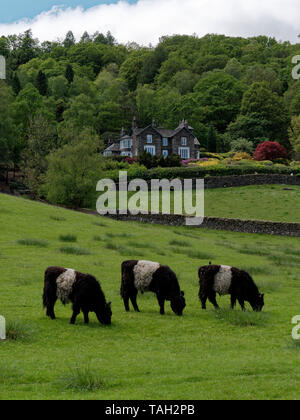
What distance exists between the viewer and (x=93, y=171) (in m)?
59.6

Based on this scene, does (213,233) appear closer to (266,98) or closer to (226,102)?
(266,98)

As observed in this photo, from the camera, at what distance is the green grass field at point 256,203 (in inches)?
2067

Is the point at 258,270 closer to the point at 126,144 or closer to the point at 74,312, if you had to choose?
the point at 74,312

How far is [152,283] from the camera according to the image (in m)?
14.2

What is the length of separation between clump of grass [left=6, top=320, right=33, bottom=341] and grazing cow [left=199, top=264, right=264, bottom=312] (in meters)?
5.79

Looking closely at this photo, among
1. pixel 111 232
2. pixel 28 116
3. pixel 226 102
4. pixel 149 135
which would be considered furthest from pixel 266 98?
→ pixel 111 232

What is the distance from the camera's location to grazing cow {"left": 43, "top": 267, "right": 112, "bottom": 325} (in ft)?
41.7

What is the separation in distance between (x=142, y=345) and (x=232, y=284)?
445 cm

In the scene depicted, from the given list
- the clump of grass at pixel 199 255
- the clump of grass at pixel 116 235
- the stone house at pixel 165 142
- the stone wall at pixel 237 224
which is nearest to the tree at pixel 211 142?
the stone house at pixel 165 142

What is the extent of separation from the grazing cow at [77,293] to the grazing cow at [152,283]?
155cm

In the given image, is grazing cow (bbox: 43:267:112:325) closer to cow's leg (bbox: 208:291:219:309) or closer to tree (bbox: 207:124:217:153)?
cow's leg (bbox: 208:291:219:309)

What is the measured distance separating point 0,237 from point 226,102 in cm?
12994

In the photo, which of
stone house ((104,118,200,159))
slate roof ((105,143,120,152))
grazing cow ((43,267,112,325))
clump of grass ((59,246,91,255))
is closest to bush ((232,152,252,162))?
stone house ((104,118,200,159))

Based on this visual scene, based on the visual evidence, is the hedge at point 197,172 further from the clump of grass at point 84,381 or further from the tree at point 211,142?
the clump of grass at point 84,381
